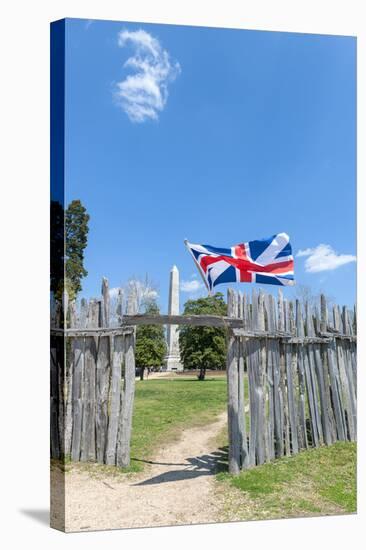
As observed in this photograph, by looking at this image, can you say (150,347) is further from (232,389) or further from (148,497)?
(148,497)

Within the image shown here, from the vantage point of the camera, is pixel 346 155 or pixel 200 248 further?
pixel 346 155

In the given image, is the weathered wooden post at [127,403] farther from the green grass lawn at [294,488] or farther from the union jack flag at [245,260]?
the green grass lawn at [294,488]

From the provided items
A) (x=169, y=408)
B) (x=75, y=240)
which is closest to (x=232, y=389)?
(x=75, y=240)

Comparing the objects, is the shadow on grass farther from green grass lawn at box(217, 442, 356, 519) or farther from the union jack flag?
the union jack flag

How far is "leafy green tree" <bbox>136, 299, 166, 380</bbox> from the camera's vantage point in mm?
13781

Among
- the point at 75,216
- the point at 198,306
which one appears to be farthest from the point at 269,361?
the point at 75,216

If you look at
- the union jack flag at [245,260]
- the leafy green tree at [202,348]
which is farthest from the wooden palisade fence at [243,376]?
the leafy green tree at [202,348]

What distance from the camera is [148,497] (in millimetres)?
6949

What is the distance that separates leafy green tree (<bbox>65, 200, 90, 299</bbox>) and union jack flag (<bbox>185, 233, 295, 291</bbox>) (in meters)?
1.26

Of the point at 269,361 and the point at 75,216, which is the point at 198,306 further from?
the point at 75,216

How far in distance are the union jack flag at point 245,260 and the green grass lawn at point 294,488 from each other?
7.58 ft

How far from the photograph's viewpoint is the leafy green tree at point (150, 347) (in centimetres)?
1378

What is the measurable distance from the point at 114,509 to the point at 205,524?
1.03m

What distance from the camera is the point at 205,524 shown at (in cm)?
698
